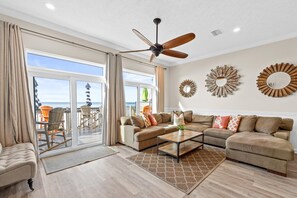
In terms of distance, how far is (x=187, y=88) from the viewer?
17.6ft

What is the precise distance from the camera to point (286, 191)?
186 cm

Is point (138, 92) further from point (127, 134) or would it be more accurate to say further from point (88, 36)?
point (88, 36)

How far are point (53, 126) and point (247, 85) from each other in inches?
214

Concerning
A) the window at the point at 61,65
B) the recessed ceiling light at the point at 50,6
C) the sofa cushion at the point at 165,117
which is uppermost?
the recessed ceiling light at the point at 50,6

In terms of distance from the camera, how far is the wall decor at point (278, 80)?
3238 mm

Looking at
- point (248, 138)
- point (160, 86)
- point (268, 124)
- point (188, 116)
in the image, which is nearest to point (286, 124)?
point (268, 124)

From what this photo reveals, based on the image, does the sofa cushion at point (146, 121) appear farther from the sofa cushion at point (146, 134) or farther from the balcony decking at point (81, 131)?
the balcony decking at point (81, 131)

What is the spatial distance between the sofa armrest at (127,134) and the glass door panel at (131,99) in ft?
3.09

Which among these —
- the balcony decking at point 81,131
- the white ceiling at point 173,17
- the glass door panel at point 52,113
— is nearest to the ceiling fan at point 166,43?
the white ceiling at point 173,17

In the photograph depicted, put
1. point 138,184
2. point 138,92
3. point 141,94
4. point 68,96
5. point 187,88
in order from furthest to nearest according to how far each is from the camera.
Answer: point 187,88 → point 141,94 → point 138,92 → point 68,96 → point 138,184

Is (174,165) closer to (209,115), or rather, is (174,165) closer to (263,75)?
(209,115)

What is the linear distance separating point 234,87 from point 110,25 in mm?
3985

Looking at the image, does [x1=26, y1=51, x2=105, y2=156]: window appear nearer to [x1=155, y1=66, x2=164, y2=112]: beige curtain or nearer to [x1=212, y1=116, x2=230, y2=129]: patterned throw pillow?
[x1=155, y1=66, x2=164, y2=112]: beige curtain

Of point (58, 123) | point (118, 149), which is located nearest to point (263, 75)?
point (118, 149)
